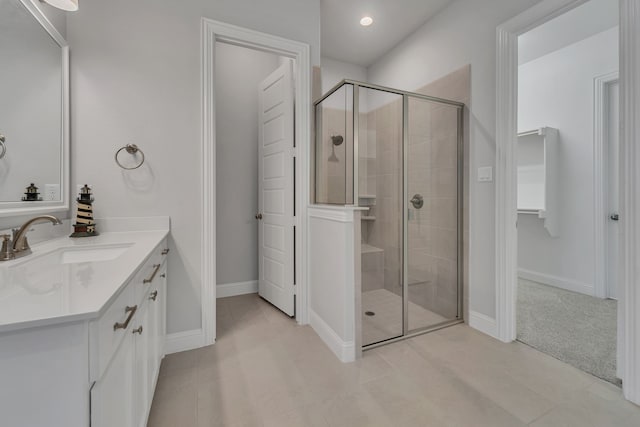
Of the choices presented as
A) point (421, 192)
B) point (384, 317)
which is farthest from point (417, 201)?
point (384, 317)

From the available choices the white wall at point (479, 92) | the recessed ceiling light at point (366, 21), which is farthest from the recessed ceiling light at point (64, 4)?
the white wall at point (479, 92)

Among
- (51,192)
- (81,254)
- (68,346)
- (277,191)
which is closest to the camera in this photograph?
(68,346)

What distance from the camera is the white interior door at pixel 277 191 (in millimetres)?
2555

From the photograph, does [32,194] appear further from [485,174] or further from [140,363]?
[485,174]

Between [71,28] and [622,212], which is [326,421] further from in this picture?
[71,28]

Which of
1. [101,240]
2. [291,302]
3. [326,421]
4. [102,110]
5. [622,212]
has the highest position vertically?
[102,110]

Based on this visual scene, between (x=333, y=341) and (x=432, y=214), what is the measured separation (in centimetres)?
134

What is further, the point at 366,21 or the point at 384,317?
the point at 366,21

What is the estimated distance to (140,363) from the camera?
1.11 m

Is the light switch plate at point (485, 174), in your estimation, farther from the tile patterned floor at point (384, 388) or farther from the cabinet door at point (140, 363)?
the cabinet door at point (140, 363)

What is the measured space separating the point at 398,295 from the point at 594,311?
6.49ft

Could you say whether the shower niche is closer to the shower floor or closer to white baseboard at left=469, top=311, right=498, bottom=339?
the shower floor

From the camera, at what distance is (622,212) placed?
154cm

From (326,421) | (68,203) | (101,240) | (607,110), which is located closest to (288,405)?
(326,421)
